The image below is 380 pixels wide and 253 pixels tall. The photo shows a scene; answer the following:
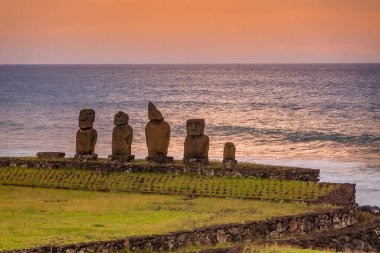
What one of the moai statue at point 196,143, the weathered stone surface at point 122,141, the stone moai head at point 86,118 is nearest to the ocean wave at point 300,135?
the moai statue at point 196,143

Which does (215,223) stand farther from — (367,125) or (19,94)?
(19,94)

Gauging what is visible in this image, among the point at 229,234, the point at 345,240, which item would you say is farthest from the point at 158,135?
the point at 345,240

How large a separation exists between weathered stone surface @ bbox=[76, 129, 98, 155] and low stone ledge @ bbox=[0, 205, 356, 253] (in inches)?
544

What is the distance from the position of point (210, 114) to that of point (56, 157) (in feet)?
228

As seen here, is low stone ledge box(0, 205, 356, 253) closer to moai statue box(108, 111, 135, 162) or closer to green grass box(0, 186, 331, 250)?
green grass box(0, 186, 331, 250)

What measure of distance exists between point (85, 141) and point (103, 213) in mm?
10441

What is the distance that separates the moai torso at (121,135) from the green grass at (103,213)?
14.7 ft

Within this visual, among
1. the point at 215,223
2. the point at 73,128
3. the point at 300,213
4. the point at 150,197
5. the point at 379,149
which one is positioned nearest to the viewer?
the point at 215,223

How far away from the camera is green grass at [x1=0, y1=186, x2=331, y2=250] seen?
86.0ft

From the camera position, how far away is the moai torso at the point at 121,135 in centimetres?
3962

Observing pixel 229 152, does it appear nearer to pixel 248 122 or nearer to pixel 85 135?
pixel 85 135

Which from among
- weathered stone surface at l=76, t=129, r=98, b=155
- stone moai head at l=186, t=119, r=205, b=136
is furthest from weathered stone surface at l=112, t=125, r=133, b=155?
stone moai head at l=186, t=119, r=205, b=136

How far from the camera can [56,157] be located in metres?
41.5

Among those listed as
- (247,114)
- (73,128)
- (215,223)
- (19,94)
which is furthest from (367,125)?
(19,94)
